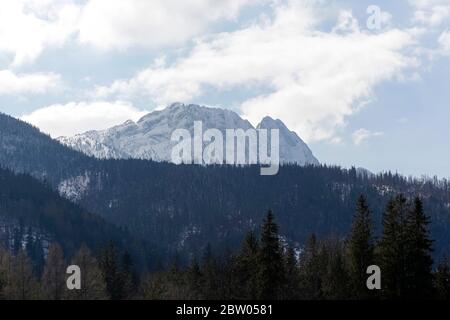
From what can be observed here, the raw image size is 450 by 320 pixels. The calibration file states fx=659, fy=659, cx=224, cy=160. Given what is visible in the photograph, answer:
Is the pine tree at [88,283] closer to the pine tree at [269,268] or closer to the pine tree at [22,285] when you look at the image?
the pine tree at [22,285]

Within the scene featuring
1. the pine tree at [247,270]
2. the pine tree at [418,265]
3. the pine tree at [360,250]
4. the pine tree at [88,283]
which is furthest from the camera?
the pine tree at [88,283]

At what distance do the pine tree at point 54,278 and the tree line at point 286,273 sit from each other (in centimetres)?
8

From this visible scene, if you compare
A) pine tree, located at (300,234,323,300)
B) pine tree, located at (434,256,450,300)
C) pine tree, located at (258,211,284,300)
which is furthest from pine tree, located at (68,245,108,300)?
pine tree, located at (434,256,450,300)

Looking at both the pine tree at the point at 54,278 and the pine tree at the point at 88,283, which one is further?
the pine tree at the point at 54,278

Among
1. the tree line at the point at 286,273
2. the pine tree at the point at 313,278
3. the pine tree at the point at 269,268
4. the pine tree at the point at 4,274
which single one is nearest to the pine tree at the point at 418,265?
the tree line at the point at 286,273

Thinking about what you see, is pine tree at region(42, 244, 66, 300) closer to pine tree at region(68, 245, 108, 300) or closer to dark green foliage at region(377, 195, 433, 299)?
pine tree at region(68, 245, 108, 300)

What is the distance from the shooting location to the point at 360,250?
258 feet

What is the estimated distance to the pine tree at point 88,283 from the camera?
86.5 m
